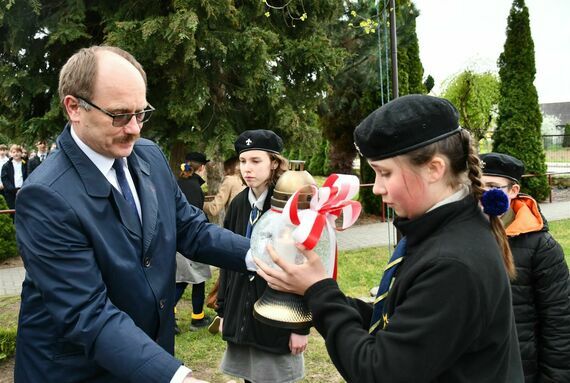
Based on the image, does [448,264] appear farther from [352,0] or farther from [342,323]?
[352,0]

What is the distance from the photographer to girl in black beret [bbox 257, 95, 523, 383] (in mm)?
1348

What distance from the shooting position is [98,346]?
169 centimetres

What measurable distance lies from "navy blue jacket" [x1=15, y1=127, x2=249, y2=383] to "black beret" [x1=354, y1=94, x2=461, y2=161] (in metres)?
0.96

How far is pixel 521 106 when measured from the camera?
1623 cm

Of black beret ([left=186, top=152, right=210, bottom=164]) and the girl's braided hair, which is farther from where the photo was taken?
black beret ([left=186, top=152, right=210, bottom=164])

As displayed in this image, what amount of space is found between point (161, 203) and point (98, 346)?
0.65m

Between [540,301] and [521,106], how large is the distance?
1519 cm

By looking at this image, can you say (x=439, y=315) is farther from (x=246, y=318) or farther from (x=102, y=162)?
(x=246, y=318)

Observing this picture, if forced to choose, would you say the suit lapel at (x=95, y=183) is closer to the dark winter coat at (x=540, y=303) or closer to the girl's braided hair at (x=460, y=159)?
the girl's braided hair at (x=460, y=159)

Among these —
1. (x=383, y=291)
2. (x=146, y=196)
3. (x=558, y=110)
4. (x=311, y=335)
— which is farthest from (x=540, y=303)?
(x=558, y=110)

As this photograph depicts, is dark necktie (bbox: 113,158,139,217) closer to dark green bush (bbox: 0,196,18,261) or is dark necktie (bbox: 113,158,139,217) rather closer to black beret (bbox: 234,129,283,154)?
black beret (bbox: 234,129,283,154)

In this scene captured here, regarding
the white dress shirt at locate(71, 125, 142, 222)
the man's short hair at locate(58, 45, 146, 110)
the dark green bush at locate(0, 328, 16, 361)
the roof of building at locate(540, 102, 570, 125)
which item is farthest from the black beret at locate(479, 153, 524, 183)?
the roof of building at locate(540, 102, 570, 125)

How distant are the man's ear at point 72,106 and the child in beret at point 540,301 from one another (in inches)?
80.3

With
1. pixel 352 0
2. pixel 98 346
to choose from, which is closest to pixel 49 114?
pixel 352 0
